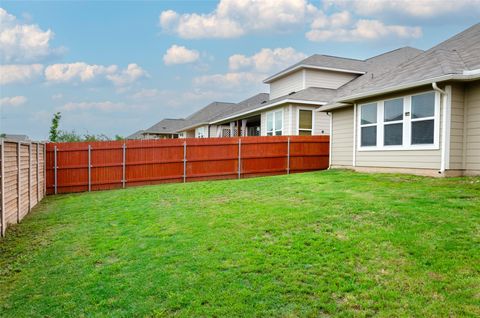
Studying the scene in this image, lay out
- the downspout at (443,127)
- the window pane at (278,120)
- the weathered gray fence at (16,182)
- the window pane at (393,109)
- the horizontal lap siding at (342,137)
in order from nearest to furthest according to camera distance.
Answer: the weathered gray fence at (16,182), the downspout at (443,127), the window pane at (393,109), the horizontal lap siding at (342,137), the window pane at (278,120)

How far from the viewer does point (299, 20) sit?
1675 centimetres

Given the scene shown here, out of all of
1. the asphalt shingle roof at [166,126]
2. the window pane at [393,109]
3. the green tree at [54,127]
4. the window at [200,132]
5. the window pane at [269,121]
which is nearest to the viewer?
the window pane at [393,109]

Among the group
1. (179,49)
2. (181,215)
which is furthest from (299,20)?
(181,215)

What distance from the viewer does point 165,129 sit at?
4016 centimetres

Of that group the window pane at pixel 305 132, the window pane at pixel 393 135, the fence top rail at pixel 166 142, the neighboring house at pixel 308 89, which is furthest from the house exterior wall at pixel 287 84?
the window pane at pixel 393 135

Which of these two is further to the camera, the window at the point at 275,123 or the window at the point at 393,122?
the window at the point at 275,123

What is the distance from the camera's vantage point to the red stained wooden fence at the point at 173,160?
12906 mm

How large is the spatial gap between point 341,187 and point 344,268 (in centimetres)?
485

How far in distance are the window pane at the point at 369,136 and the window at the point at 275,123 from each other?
6.09 metres

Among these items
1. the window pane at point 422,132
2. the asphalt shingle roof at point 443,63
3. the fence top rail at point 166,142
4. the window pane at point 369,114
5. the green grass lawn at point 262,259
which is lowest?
the green grass lawn at point 262,259

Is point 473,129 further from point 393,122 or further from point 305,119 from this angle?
point 305,119

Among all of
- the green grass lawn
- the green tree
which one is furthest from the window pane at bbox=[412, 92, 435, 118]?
the green tree

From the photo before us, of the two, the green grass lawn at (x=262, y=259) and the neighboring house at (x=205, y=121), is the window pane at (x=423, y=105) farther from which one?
the neighboring house at (x=205, y=121)

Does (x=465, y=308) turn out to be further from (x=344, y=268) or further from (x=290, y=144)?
(x=290, y=144)
